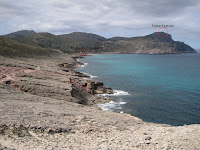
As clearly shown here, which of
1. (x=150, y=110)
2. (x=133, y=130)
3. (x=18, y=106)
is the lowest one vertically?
(x=150, y=110)

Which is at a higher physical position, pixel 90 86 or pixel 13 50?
pixel 13 50

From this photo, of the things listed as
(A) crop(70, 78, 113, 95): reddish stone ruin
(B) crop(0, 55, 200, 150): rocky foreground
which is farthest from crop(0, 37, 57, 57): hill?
(B) crop(0, 55, 200, 150): rocky foreground

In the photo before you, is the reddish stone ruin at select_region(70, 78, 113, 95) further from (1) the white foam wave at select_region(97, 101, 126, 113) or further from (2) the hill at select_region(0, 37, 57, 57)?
(2) the hill at select_region(0, 37, 57, 57)

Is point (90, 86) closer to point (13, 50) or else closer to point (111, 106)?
point (111, 106)

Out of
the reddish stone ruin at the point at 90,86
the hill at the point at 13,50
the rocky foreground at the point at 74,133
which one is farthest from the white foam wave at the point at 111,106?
the hill at the point at 13,50

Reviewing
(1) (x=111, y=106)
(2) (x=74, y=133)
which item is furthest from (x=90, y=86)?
(2) (x=74, y=133)

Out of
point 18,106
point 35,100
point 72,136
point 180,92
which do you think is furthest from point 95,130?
point 180,92

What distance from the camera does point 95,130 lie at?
16.5m

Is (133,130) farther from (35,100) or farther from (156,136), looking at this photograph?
(35,100)

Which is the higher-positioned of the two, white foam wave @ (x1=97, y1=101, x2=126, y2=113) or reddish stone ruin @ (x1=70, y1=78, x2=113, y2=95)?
reddish stone ruin @ (x1=70, y1=78, x2=113, y2=95)

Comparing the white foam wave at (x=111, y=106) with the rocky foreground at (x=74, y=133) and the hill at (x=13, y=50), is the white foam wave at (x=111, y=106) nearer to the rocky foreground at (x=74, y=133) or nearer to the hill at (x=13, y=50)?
the rocky foreground at (x=74, y=133)

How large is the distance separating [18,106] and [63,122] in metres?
5.45

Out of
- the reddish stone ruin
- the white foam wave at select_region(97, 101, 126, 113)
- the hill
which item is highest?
the hill

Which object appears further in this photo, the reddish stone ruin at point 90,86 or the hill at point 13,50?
the hill at point 13,50
